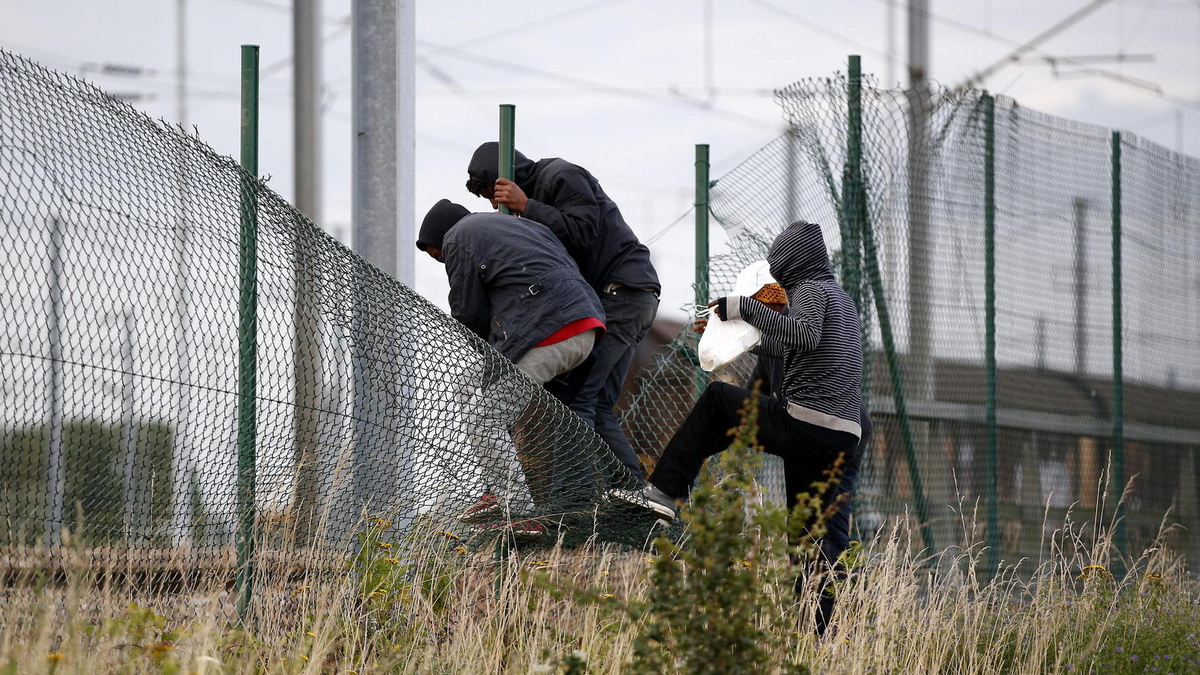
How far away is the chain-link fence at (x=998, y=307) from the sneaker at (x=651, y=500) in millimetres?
1445

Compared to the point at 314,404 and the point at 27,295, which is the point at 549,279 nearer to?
the point at 314,404

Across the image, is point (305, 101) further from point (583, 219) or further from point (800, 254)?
point (800, 254)

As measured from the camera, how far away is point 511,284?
5156 mm

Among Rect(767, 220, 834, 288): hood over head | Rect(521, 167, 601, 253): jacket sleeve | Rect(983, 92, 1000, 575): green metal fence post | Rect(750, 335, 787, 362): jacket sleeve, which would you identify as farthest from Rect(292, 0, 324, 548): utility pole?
Rect(983, 92, 1000, 575): green metal fence post

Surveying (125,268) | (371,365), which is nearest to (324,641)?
(371,365)

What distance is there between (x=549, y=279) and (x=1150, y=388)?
17.7 ft

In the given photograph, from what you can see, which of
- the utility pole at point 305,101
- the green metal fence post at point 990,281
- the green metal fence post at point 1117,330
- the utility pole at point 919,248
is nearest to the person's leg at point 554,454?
the utility pole at point 919,248

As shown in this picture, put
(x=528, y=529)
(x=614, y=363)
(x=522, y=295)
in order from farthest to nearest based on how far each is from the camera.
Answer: (x=614, y=363) → (x=522, y=295) → (x=528, y=529)

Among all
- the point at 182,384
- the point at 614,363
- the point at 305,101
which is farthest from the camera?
the point at 305,101

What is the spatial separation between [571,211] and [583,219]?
62 mm

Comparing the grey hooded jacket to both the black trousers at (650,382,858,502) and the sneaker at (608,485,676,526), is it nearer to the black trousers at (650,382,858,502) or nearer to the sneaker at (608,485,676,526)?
the black trousers at (650,382,858,502)

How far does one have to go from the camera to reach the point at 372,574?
465 cm

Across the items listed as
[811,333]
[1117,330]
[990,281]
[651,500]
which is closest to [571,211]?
[811,333]

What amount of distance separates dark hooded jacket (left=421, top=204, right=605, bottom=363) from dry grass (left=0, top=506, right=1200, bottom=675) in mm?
874
